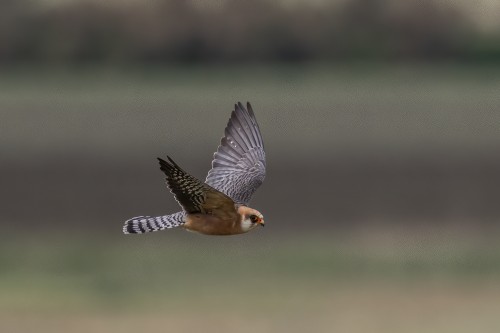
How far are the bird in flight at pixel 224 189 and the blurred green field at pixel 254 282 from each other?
10.5 metres

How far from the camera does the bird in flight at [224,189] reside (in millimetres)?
8992

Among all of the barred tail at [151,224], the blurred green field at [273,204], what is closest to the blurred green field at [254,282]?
the blurred green field at [273,204]

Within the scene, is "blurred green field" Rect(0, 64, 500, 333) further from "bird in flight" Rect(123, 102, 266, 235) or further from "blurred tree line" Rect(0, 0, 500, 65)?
"bird in flight" Rect(123, 102, 266, 235)

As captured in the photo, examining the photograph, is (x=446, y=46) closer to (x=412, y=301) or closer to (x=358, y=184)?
(x=358, y=184)

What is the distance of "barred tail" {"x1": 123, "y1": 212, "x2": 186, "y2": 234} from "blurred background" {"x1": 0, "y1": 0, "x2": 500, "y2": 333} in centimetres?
1216

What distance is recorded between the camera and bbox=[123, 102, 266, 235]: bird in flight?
8.99 m

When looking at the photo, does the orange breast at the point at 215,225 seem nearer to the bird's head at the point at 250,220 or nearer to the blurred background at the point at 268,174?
the bird's head at the point at 250,220

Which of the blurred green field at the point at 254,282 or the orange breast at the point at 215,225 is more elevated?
the blurred green field at the point at 254,282

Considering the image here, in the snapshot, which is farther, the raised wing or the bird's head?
the bird's head

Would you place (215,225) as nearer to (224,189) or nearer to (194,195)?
(194,195)

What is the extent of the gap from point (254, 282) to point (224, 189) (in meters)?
13.4

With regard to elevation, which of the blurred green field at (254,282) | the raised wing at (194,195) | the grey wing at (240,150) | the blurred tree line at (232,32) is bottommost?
the raised wing at (194,195)

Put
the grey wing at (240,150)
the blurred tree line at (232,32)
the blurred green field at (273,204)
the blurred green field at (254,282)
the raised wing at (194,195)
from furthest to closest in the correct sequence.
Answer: the blurred tree line at (232,32), the blurred green field at (273,204), the blurred green field at (254,282), the grey wing at (240,150), the raised wing at (194,195)

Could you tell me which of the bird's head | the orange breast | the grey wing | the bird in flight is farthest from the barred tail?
the grey wing
